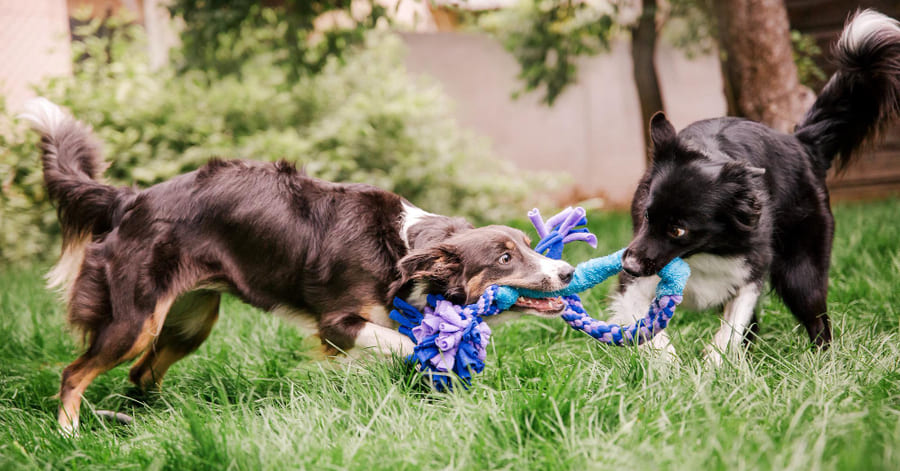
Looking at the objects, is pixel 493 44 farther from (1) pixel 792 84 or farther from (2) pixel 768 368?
(2) pixel 768 368

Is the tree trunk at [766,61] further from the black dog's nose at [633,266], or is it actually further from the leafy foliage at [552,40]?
the black dog's nose at [633,266]

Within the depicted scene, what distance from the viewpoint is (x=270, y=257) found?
306cm

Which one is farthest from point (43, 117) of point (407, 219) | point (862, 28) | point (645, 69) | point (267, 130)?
point (645, 69)

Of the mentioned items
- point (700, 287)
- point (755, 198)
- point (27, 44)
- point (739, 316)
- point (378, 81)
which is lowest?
point (739, 316)

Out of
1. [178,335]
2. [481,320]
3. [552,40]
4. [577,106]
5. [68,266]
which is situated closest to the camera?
[481,320]

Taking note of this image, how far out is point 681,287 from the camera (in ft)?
8.77

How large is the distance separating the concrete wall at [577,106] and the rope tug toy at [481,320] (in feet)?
27.0

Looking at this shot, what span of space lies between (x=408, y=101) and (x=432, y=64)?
2.09m

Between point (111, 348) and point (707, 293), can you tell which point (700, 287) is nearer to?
point (707, 293)

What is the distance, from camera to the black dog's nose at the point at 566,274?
9.43 feet

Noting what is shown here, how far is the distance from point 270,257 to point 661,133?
6.18ft

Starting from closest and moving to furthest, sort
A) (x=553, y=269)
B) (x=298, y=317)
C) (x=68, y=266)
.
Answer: (x=553, y=269)
(x=298, y=317)
(x=68, y=266)

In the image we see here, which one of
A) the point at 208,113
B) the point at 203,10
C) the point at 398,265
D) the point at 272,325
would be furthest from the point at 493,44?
the point at 398,265

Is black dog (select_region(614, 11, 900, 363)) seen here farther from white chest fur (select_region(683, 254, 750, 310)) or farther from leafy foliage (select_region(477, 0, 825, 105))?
leafy foliage (select_region(477, 0, 825, 105))
